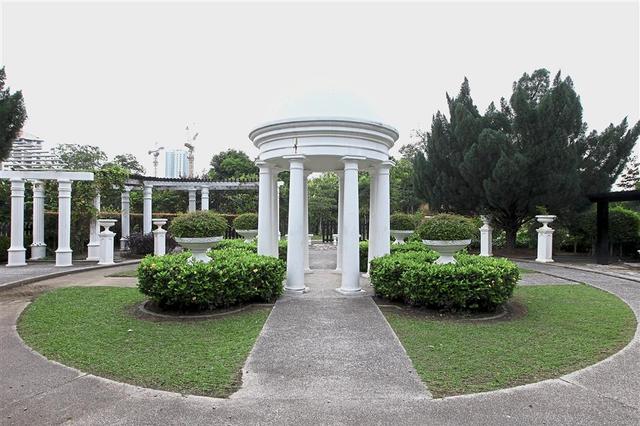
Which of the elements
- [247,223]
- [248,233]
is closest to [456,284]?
[247,223]

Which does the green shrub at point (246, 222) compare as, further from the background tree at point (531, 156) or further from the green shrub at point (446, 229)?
the background tree at point (531, 156)

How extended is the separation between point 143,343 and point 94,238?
12.4 metres

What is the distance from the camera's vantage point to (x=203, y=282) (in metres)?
6.43

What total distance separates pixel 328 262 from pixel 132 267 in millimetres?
6455

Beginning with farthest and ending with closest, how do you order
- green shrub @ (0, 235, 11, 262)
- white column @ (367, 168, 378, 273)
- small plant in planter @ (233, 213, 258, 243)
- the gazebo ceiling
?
green shrub @ (0, 235, 11, 262)
small plant in planter @ (233, 213, 258, 243)
white column @ (367, 168, 378, 273)
the gazebo ceiling

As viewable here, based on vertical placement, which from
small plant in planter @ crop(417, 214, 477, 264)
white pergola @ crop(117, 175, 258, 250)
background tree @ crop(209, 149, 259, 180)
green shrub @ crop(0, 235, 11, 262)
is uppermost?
background tree @ crop(209, 149, 259, 180)

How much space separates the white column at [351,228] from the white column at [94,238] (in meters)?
11.1

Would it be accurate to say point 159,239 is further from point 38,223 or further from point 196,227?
point 196,227

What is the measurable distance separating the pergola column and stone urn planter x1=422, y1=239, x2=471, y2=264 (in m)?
1.68

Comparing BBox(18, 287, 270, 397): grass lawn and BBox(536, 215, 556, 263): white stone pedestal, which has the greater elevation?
BBox(536, 215, 556, 263): white stone pedestal

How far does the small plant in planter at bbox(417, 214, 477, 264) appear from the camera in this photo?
7.06 metres

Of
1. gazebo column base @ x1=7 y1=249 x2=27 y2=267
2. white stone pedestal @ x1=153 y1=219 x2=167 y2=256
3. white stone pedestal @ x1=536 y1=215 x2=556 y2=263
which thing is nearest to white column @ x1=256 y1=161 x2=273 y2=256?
white stone pedestal @ x1=153 y1=219 x2=167 y2=256

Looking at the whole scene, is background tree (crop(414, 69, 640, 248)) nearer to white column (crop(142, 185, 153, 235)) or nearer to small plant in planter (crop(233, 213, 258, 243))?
small plant in planter (crop(233, 213, 258, 243))

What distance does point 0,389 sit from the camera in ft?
12.0
